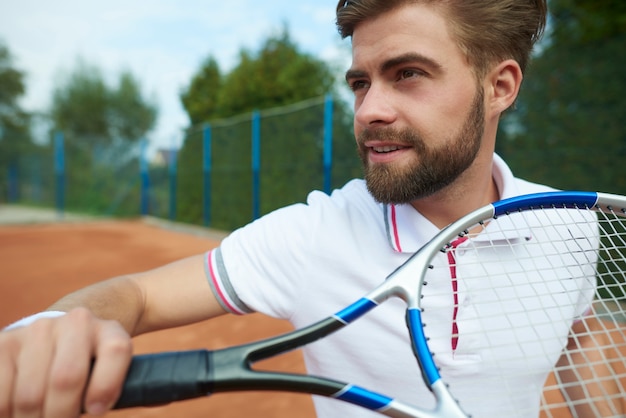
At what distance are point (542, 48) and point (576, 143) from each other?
3.36 ft

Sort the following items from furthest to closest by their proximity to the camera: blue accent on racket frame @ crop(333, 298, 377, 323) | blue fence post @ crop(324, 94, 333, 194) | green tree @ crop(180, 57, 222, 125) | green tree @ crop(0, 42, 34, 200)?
green tree @ crop(0, 42, 34, 200)
green tree @ crop(180, 57, 222, 125)
blue fence post @ crop(324, 94, 333, 194)
blue accent on racket frame @ crop(333, 298, 377, 323)

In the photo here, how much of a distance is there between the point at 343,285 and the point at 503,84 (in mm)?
612

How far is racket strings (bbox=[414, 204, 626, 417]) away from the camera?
977 mm

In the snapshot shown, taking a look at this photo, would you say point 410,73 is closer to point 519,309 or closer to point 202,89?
point 519,309

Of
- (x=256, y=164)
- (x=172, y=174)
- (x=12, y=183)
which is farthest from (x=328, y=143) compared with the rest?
(x=12, y=183)

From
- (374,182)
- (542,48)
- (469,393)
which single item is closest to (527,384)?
(469,393)

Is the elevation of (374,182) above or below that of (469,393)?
above

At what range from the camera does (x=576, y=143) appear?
12.5ft

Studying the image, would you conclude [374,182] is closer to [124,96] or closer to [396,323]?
[396,323]

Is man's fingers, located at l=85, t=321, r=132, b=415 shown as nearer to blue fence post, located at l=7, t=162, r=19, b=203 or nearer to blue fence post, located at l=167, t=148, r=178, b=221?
blue fence post, located at l=167, t=148, r=178, b=221

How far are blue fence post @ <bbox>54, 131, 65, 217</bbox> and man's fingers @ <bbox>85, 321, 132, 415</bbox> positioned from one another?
13862 mm

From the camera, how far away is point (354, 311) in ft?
2.67

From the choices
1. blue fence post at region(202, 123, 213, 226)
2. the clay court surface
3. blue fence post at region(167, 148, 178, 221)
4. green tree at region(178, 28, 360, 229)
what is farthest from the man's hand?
blue fence post at region(167, 148, 178, 221)

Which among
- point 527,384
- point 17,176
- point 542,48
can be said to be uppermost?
point 542,48
